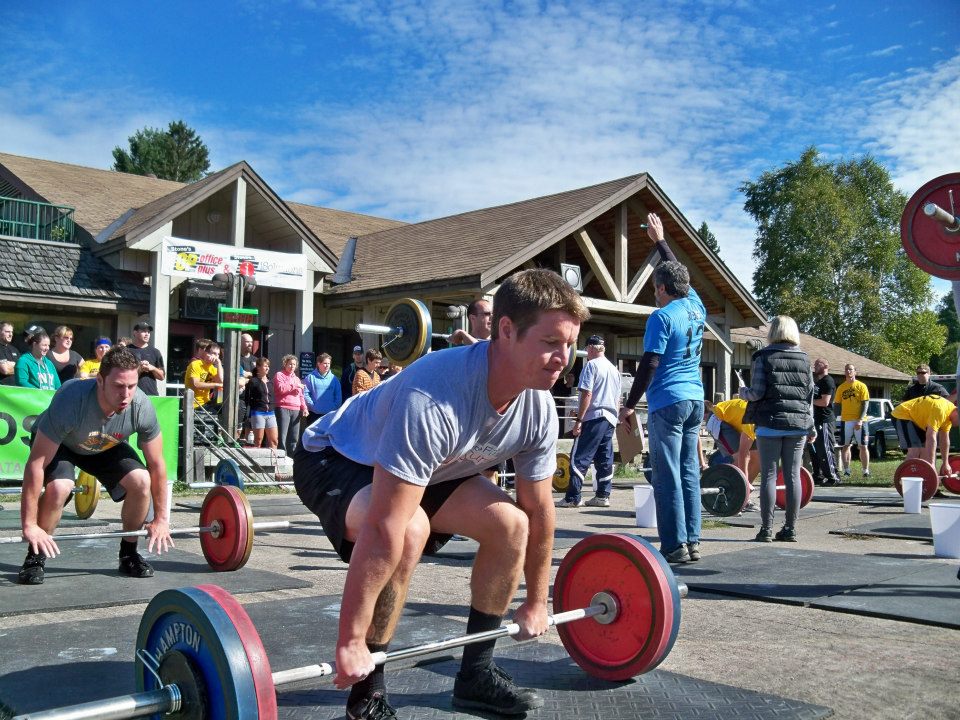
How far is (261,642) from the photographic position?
7.95 ft

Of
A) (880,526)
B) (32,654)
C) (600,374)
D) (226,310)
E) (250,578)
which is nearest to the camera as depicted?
(32,654)

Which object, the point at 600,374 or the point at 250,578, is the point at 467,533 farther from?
the point at 600,374

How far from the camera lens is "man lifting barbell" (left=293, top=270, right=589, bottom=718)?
2209 mm

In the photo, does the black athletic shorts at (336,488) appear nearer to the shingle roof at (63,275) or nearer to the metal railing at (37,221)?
Result: the shingle roof at (63,275)

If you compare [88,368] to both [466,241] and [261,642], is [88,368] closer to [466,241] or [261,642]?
[261,642]

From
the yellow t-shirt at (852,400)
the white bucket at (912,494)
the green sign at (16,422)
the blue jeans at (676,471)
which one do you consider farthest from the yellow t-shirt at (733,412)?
the green sign at (16,422)

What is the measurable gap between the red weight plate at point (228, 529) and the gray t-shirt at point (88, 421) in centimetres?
55

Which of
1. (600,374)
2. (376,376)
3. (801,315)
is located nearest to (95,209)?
(376,376)

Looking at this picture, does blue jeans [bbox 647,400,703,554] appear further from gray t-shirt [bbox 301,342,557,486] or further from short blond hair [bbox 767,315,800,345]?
gray t-shirt [bbox 301,342,557,486]

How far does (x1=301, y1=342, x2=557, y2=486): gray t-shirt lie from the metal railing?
45.3ft

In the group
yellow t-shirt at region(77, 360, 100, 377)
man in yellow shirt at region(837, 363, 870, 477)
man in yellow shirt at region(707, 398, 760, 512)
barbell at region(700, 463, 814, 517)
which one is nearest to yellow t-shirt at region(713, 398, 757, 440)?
man in yellow shirt at region(707, 398, 760, 512)

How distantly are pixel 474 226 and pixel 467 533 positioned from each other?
1533 cm

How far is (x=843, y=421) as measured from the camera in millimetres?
13039

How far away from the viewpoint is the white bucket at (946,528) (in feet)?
17.9
